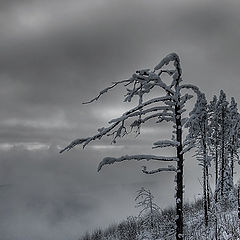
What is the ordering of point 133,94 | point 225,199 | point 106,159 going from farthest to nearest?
1. point 225,199
2. point 133,94
3. point 106,159

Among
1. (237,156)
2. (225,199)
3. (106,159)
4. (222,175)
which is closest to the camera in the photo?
(106,159)

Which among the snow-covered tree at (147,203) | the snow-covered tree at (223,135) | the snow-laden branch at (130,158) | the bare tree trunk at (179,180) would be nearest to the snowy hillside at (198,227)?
the bare tree trunk at (179,180)

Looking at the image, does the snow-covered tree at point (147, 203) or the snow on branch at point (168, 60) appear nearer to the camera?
the snow on branch at point (168, 60)

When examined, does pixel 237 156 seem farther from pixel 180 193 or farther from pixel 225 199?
pixel 180 193

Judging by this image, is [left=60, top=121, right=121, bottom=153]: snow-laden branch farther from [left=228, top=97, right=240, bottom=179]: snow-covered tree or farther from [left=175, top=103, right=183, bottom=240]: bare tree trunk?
[left=228, top=97, right=240, bottom=179]: snow-covered tree

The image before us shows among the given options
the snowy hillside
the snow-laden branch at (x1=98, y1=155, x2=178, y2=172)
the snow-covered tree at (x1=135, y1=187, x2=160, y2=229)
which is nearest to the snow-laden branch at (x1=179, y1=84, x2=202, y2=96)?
the snow-laden branch at (x1=98, y1=155, x2=178, y2=172)

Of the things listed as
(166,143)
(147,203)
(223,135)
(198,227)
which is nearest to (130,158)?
(166,143)

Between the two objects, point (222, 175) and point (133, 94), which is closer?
point (133, 94)

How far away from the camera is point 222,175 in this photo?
46562mm

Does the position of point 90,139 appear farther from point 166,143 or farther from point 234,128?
point 234,128

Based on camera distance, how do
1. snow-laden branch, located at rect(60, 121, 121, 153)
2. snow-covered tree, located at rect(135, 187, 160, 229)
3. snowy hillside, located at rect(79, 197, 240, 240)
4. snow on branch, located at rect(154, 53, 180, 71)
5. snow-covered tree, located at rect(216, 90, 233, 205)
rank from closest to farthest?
snow-laden branch, located at rect(60, 121, 121, 153) < snow on branch, located at rect(154, 53, 180, 71) < snowy hillside, located at rect(79, 197, 240, 240) < snow-covered tree, located at rect(135, 187, 160, 229) < snow-covered tree, located at rect(216, 90, 233, 205)

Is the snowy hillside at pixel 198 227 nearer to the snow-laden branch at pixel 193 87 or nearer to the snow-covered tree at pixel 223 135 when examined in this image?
the snow-laden branch at pixel 193 87

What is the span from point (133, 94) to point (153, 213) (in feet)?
125

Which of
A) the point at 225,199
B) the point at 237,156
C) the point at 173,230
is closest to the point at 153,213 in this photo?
the point at 225,199
